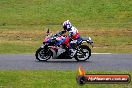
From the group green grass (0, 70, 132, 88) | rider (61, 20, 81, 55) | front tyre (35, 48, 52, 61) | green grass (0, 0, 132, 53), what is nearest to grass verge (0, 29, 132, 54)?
green grass (0, 0, 132, 53)

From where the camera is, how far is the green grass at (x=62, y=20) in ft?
93.6

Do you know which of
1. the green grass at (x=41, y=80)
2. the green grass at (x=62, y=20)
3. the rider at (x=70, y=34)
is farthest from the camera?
the green grass at (x=62, y=20)

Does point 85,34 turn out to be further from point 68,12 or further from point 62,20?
point 68,12

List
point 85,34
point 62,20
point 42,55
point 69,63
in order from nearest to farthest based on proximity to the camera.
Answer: point 69,63
point 42,55
point 85,34
point 62,20

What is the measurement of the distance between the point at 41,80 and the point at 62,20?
2559 cm

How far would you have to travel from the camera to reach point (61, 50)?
20.1 meters

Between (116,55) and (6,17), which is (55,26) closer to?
(6,17)

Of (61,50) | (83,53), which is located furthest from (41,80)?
(83,53)

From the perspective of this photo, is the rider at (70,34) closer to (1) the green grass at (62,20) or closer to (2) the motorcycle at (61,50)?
(2) the motorcycle at (61,50)

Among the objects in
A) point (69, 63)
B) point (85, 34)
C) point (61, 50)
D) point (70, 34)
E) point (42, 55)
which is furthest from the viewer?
point (85, 34)

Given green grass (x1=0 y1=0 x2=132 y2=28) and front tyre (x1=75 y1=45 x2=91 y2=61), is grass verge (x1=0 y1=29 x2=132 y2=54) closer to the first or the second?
green grass (x1=0 y1=0 x2=132 y2=28)

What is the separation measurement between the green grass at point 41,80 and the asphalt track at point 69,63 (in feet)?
6.36

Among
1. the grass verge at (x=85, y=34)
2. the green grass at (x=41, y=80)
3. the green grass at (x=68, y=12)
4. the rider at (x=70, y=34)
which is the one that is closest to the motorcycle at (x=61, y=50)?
the rider at (x=70, y=34)

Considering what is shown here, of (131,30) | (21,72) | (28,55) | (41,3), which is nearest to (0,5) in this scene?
(41,3)
